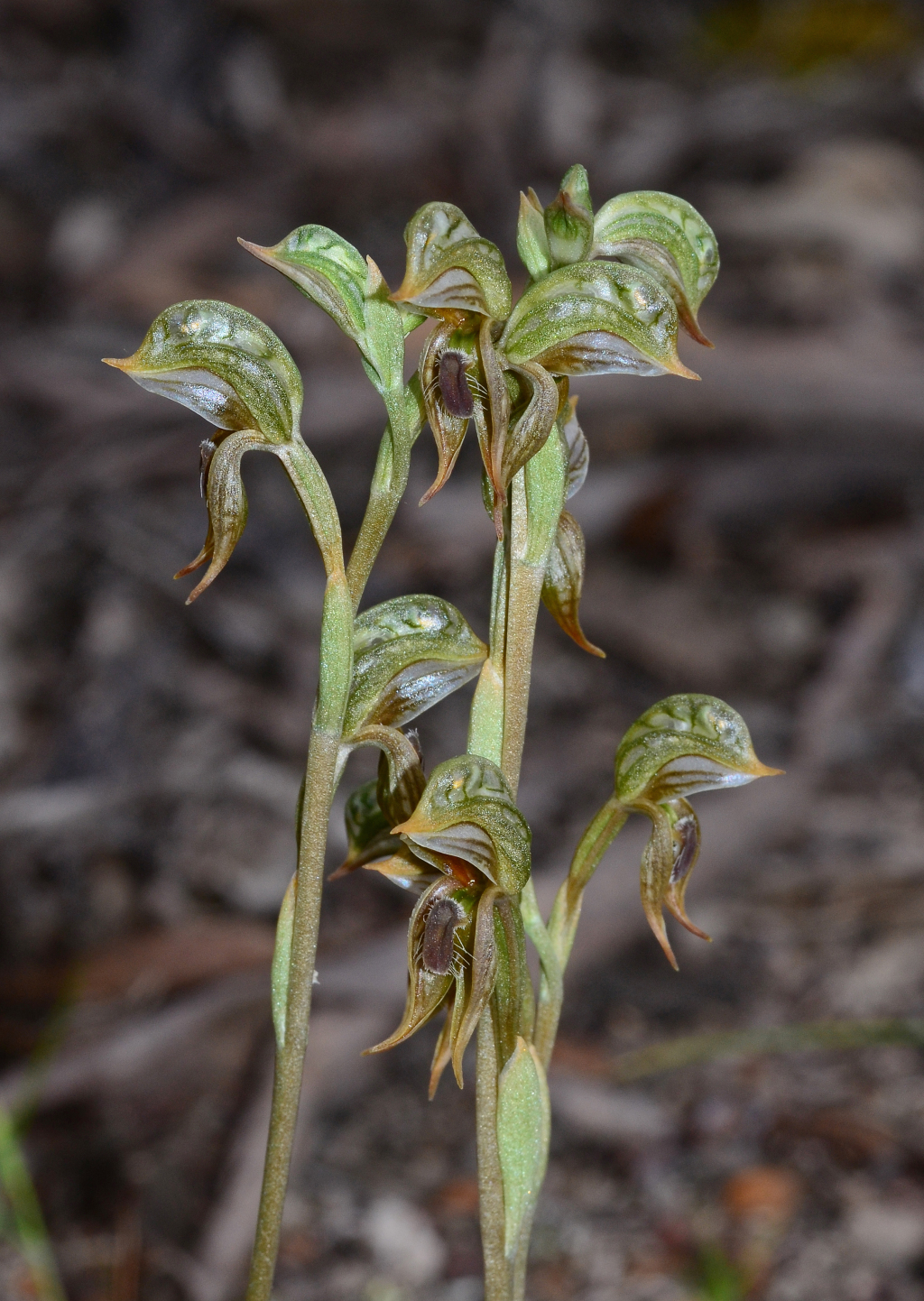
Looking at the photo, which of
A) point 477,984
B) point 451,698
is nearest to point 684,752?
point 477,984

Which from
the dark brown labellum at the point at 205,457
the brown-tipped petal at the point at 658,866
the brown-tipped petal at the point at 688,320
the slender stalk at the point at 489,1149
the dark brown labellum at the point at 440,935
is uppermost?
the brown-tipped petal at the point at 688,320

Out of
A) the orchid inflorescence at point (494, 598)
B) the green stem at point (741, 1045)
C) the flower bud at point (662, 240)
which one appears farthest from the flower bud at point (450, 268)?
the green stem at point (741, 1045)

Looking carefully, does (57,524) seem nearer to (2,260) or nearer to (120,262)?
(120,262)

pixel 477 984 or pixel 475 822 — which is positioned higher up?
pixel 475 822

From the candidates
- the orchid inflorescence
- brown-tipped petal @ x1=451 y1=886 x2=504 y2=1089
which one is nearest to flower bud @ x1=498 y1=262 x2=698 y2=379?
the orchid inflorescence

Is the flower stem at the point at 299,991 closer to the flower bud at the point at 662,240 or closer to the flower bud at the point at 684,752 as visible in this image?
the flower bud at the point at 684,752

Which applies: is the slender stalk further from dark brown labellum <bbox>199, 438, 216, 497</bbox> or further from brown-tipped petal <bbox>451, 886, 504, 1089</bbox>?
dark brown labellum <bbox>199, 438, 216, 497</bbox>

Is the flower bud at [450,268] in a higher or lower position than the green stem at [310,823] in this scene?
higher

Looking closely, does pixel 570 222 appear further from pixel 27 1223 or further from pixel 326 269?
pixel 27 1223
